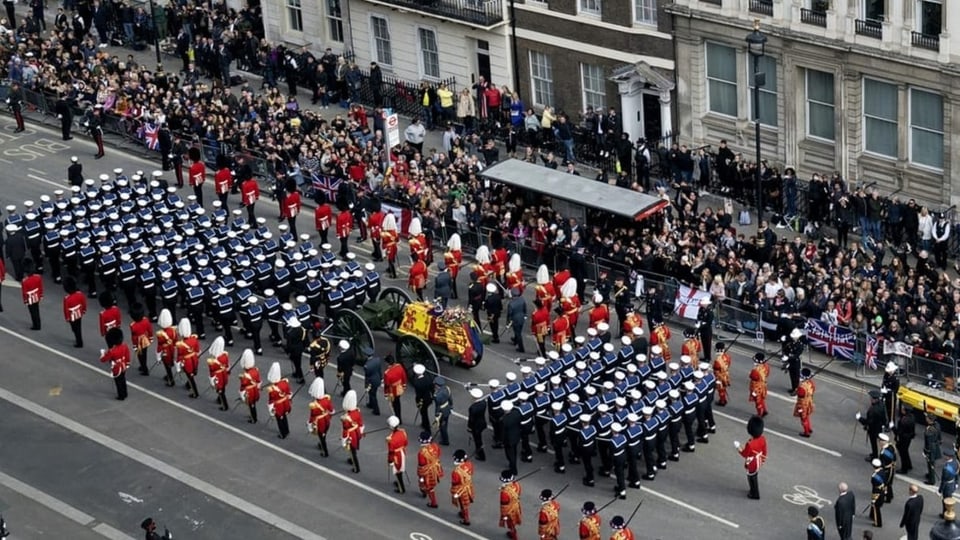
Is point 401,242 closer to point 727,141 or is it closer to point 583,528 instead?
point 727,141

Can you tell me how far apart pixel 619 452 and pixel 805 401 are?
471 centimetres

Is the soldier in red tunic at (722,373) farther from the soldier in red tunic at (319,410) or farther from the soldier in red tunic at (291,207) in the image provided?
the soldier in red tunic at (291,207)

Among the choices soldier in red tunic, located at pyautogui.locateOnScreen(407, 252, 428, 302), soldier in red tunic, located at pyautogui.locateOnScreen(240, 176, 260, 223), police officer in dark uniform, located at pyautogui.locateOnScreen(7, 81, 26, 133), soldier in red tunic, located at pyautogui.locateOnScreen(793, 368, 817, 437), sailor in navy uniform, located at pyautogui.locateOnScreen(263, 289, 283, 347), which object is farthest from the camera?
police officer in dark uniform, located at pyautogui.locateOnScreen(7, 81, 26, 133)

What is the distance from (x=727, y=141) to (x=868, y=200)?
20.5ft

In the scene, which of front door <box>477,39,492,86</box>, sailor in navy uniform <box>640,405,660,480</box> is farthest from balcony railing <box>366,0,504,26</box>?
sailor in navy uniform <box>640,405,660,480</box>

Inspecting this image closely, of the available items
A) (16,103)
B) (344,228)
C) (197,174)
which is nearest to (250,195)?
(197,174)

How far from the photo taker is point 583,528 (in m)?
43.2

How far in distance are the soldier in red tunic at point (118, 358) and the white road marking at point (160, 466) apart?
1416 millimetres

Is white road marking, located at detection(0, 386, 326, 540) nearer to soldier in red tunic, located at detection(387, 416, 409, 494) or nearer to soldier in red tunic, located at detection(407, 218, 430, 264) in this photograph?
soldier in red tunic, located at detection(387, 416, 409, 494)

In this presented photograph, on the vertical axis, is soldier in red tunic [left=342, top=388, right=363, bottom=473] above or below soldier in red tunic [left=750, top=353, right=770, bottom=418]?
above

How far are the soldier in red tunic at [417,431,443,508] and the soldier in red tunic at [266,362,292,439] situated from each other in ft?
12.6

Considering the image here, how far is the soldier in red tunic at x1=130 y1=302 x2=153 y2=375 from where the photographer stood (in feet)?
169

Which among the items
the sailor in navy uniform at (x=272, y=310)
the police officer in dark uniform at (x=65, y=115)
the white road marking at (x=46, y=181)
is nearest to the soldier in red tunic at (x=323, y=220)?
the sailor in navy uniform at (x=272, y=310)

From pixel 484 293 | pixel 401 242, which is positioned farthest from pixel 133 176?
pixel 484 293
